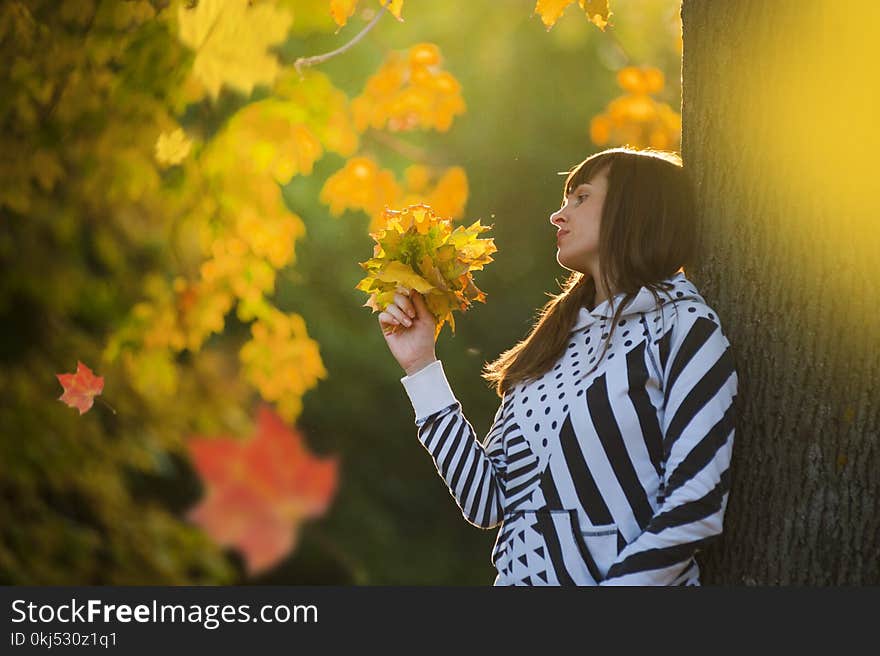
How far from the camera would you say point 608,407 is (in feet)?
7.04

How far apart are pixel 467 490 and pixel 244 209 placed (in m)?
2.42

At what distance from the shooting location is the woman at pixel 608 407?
204 cm

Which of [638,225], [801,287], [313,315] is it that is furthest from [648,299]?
[313,315]

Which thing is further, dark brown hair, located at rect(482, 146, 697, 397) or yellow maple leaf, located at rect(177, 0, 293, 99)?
yellow maple leaf, located at rect(177, 0, 293, 99)

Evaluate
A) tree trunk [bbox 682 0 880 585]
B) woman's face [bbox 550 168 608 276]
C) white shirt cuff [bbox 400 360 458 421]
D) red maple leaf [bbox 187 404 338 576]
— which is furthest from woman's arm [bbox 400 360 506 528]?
red maple leaf [bbox 187 404 338 576]

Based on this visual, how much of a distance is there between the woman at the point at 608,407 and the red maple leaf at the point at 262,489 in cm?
447

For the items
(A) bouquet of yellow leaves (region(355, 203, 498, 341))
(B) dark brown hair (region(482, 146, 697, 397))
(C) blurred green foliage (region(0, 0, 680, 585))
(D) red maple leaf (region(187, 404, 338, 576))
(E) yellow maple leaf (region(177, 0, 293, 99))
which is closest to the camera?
(B) dark brown hair (region(482, 146, 697, 397))

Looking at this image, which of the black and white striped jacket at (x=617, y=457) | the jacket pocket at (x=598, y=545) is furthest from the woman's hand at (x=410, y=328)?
the jacket pocket at (x=598, y=545)

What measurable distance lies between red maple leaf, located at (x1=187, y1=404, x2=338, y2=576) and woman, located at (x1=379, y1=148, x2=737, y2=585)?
14.7ft

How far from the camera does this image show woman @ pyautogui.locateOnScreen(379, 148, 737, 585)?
6.68 ft

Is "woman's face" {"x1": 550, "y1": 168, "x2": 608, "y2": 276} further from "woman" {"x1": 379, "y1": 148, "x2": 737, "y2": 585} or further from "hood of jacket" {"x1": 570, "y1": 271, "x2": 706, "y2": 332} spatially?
"hood of jacket" {"x1": 570, "y1": 271, "x2": 706, "y2": 332}

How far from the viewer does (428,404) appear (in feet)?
7.93

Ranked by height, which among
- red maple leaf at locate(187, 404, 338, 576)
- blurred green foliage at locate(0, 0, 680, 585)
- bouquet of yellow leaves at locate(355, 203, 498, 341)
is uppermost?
bouquet of yellow leaves at locate(355, 203, 498, 341)

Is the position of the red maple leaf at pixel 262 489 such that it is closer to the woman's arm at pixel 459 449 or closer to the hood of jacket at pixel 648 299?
the woman's arm at pixel 459 449
